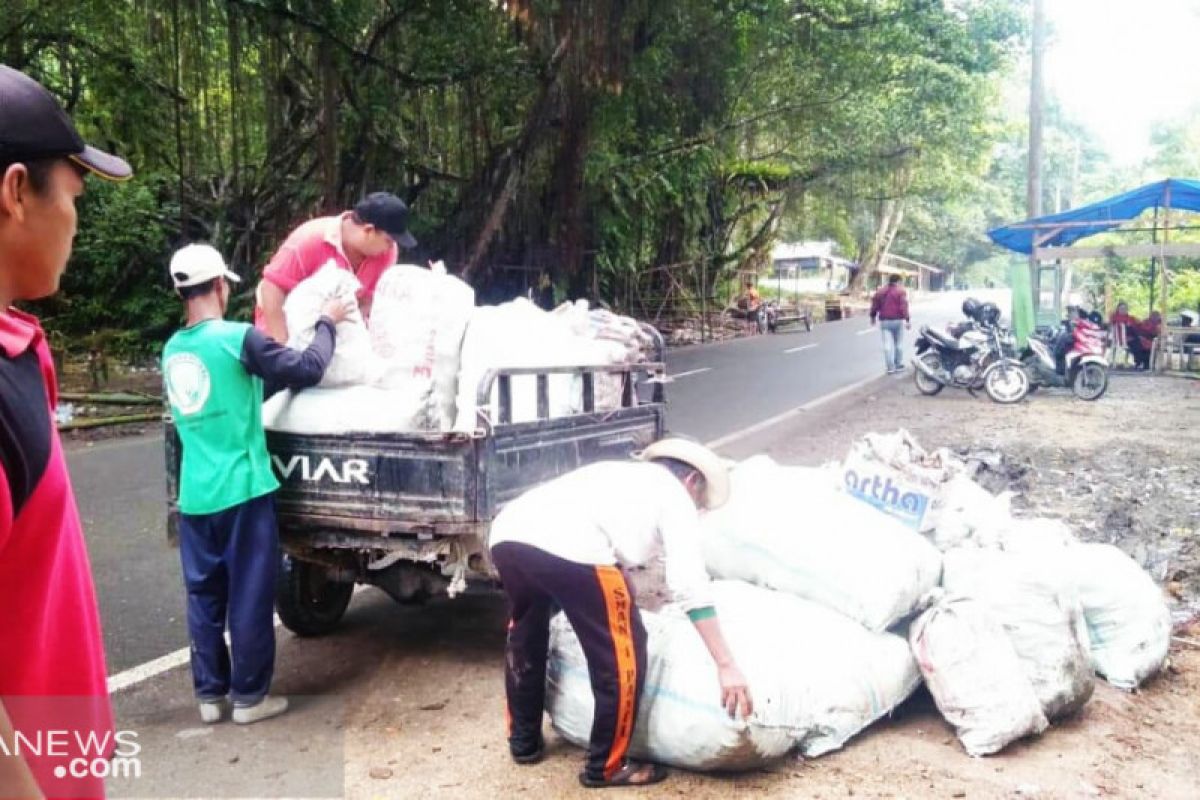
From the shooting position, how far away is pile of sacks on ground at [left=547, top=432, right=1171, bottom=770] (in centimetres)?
315

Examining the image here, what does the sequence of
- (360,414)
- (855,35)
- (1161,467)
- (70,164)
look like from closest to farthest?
1. (70,164)
2. (360,414)
3. (1161,467)
4. (855,35)

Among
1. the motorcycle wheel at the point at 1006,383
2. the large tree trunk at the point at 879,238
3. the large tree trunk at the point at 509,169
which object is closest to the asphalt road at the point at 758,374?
the motorcycle wheel at the point at 1006,383

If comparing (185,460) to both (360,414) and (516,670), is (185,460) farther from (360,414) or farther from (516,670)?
(516,670)

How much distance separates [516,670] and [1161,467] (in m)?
6.75

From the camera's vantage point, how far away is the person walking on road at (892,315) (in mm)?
14922

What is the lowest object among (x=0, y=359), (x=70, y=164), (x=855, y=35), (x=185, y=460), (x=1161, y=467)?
(x=1161, y=467)

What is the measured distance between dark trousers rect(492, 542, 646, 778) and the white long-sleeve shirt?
5cm

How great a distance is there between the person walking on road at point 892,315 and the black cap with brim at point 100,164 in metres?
14.1

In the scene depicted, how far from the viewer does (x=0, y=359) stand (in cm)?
128

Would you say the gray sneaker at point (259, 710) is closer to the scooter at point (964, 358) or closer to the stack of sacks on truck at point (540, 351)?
the stack of sacks on truck at point (540, 351)

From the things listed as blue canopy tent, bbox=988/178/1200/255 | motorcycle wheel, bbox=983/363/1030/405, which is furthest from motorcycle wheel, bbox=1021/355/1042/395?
blue canopy tent, bbox=988/178/1200/255

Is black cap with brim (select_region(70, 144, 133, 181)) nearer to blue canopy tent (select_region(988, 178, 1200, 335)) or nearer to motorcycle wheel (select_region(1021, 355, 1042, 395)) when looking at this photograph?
motorcycle wheel (select_region(1021, 355, 1042, 395))

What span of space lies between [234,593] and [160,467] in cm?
549

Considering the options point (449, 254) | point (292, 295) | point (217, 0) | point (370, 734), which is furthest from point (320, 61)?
point (370, 734)
